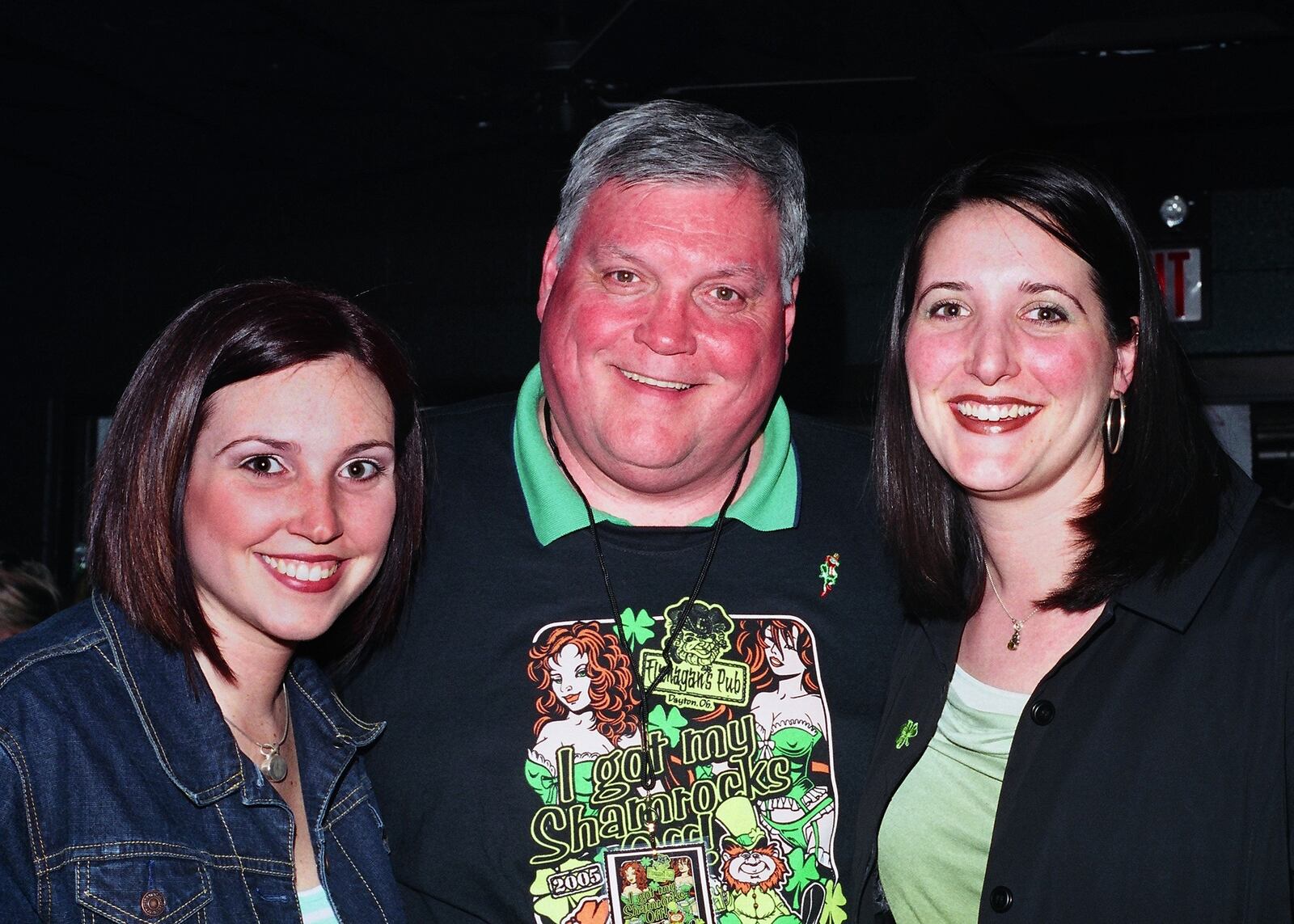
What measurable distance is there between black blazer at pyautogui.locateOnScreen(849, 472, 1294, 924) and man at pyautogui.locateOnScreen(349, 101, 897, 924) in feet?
1.34

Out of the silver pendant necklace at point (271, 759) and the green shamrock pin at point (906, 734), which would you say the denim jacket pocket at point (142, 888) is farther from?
the green shamrock pin at point (906, 734)

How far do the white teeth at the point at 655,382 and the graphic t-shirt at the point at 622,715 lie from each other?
25cm

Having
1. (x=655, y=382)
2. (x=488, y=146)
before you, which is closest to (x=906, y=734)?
(x=655, y=382)

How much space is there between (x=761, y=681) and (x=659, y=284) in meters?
0.72

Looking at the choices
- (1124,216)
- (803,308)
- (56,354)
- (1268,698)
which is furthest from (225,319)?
(56,354)

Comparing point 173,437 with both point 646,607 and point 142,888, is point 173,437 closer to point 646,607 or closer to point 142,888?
point 142,888

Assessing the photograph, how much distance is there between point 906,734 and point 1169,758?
1.45ft

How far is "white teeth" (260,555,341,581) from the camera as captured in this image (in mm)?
1855

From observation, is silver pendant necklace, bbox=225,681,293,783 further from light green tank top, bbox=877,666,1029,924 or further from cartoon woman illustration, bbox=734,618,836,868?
light green tank top, bbox=877,666,1029,924

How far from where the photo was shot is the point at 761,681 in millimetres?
2188

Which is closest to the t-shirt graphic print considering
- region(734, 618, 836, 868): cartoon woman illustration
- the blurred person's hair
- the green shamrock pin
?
region(734, 618, 836, 868): cartoon woman illustration

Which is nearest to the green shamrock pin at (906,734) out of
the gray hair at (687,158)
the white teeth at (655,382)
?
the white teeth at (655,382)

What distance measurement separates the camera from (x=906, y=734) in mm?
2090

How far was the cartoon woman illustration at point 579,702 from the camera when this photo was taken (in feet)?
6.87
